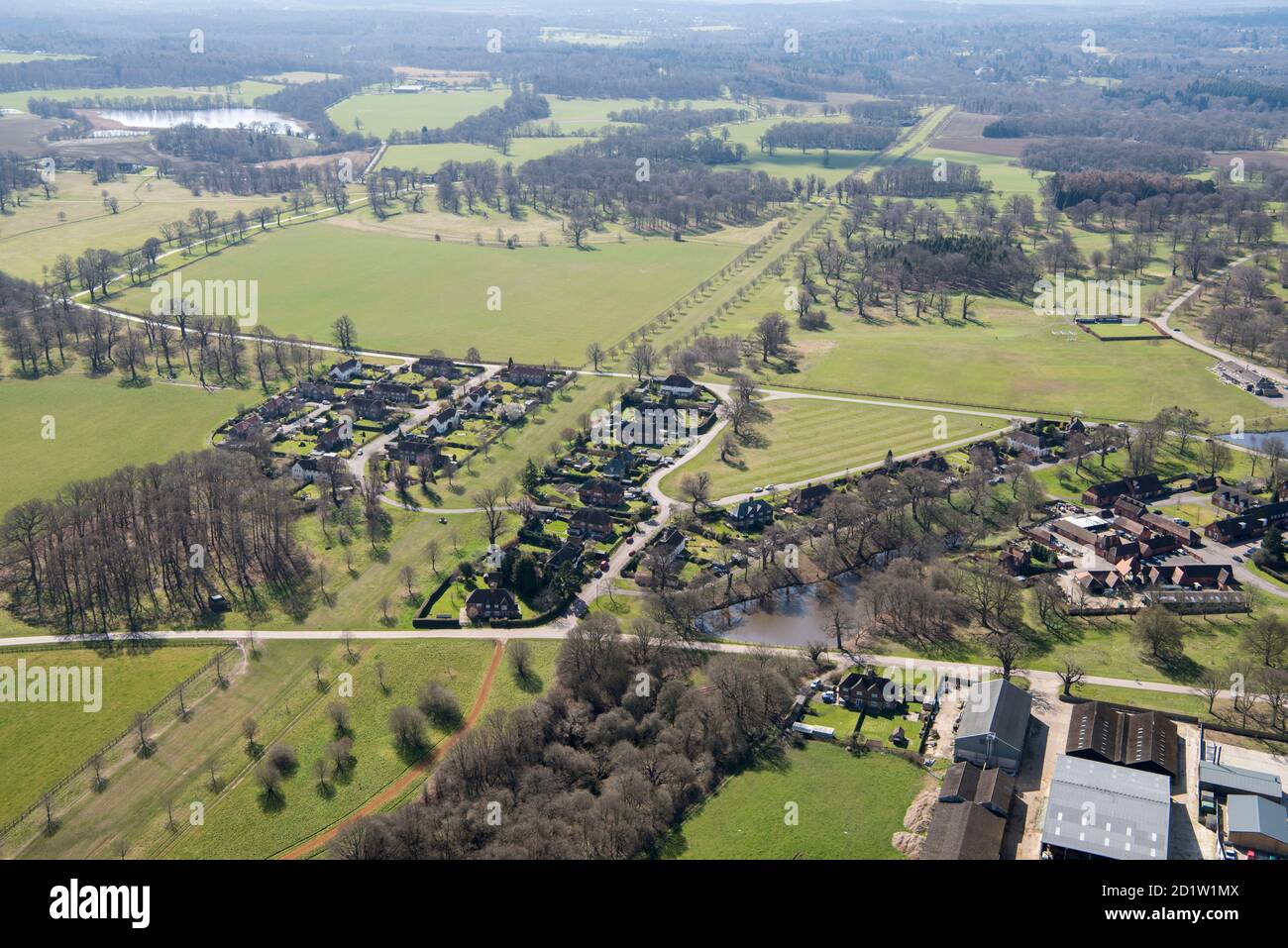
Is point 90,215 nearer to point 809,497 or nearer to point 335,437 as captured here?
point 335,437

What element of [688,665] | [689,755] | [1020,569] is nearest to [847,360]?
[1020,569]

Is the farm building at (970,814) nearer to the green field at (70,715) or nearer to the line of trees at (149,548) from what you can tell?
the green field at (70,715)

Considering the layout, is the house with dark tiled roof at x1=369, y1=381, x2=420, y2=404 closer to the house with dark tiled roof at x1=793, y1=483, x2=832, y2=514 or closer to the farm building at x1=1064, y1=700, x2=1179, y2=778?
the house with dark tiled roof at x1=793, y1=483, x2=832, y2=514

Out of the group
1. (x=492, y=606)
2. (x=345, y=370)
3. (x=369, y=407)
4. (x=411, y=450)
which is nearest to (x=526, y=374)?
(x=369, y=407)

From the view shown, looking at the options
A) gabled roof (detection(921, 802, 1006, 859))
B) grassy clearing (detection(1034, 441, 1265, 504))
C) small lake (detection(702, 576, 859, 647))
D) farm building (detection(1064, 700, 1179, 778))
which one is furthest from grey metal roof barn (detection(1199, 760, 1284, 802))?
grassy clearing (detection(1034, 441, 1265, 504))
